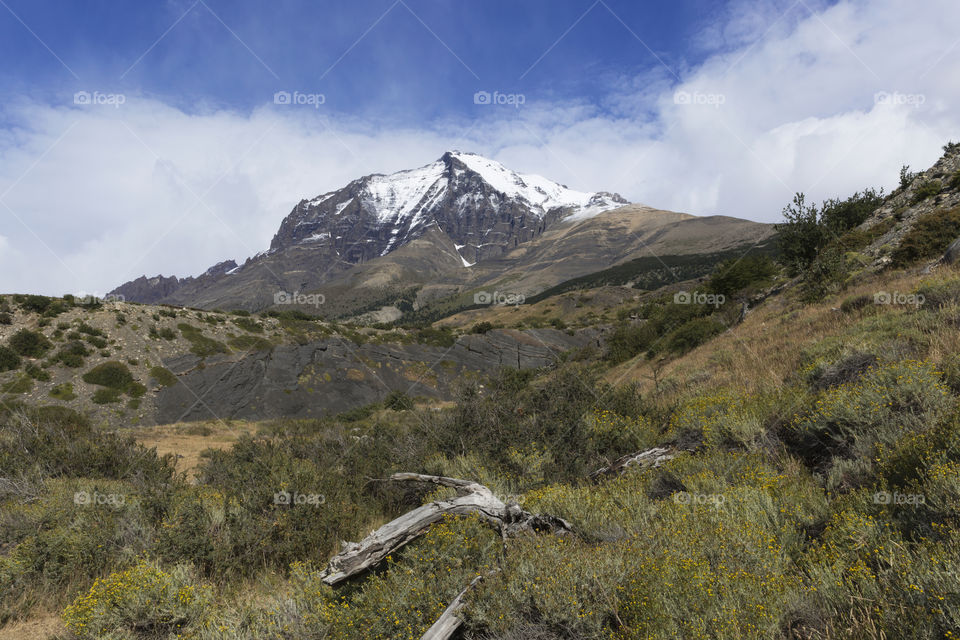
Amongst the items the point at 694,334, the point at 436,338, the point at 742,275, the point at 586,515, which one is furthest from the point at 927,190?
the point at 436,338

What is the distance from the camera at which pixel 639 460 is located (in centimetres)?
695

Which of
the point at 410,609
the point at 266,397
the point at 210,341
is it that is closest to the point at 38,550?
the point at 410,609

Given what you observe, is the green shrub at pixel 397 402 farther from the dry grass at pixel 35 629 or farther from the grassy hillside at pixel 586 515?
the dry grass at pixel 35 629

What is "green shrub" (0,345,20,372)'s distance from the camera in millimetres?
24234

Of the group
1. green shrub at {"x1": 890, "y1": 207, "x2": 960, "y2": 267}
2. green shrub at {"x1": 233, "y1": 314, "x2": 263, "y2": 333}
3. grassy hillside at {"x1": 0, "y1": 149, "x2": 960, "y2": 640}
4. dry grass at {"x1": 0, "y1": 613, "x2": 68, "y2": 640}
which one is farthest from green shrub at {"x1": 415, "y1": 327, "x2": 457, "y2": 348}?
dry grass at {"x1": 0, "y1": 613, "x2": 68, "y2": 640}

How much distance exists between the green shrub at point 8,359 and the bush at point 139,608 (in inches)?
1206

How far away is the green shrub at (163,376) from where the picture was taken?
26.8 meters

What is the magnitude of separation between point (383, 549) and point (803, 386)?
722 cm

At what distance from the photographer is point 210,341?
3319 cm

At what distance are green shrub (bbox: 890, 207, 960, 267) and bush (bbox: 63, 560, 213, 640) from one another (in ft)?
64.6

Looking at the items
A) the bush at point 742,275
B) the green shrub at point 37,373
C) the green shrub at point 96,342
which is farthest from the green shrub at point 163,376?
the bush at point 742,275

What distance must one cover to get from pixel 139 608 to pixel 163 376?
29.1 metres

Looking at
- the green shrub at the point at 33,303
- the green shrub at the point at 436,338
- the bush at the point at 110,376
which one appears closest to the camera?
the bush at the point at 110,376

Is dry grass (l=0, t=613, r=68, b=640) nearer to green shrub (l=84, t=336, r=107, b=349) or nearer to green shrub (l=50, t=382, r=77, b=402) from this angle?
green shrub (l=50, t=382, r=77, b=402)
